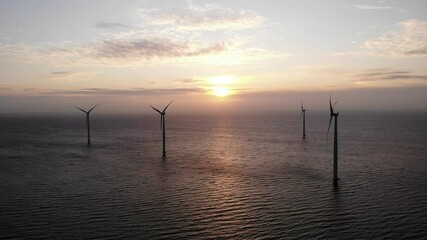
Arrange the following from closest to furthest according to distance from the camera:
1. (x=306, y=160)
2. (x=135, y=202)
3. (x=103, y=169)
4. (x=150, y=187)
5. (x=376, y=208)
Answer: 1. (x=376, y=208)
2. (x=135, y=202)
3. (x=150, y=187)
4. (x=103, y=169)
5. (x=306, y=160)

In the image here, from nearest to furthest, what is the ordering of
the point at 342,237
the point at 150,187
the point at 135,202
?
the point at 342,237, the point at 135,202, the point at 150,187

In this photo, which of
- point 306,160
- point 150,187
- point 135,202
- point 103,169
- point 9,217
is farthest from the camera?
point 306,160

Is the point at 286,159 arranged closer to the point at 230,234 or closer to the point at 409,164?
the point at 409,164

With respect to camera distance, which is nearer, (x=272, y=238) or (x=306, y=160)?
(x=272, y=238)

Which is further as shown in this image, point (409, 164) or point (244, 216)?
point (409, 164)

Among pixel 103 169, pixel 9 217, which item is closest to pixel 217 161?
pixel 103 169

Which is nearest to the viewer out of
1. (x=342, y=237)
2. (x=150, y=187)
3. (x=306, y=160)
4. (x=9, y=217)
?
(x=342, y=237)

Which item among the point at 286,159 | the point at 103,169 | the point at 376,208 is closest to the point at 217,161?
the point at 286,159

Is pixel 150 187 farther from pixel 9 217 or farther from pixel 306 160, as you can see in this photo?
pixel 306 160

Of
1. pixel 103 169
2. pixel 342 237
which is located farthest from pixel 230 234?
pixel 103 169
